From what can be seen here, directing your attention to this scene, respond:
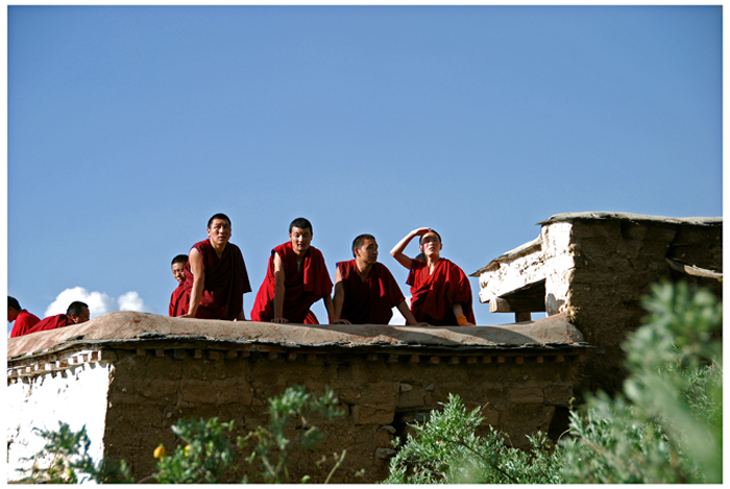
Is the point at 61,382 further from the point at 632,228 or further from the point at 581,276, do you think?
the point at 632,228

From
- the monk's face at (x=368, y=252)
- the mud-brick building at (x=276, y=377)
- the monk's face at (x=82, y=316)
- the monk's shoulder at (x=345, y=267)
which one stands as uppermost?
the monk's face at (x=368, y=252)

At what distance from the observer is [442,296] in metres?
6.01

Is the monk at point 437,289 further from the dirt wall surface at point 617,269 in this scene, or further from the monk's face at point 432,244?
the dirt wall surface at point 617,269

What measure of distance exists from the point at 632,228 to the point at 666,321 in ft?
13.4

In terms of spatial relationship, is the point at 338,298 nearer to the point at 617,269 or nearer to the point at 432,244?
the point at 432,244

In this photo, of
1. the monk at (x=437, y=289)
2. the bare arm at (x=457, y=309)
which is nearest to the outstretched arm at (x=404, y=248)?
the monk at (x=437, y=289)

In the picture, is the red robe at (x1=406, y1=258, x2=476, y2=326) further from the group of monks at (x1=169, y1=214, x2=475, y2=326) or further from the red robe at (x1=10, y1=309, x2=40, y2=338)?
the red robe at (x1=10, y1=309, x2=40, y2=338)

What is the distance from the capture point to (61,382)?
4.50m

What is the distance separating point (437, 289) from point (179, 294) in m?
2.44

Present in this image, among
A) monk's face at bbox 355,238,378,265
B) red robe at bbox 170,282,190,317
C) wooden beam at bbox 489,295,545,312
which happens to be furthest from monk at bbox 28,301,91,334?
wooden beam at bbox 489,295,545,312

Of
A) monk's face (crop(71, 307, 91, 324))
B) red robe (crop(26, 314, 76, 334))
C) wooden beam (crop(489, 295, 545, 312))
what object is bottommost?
red robe (crop(26, 314, 76, 334))

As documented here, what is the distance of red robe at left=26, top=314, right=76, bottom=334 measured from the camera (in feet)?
20.2

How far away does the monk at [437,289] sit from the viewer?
598 cm

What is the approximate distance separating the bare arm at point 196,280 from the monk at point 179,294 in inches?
19.8
